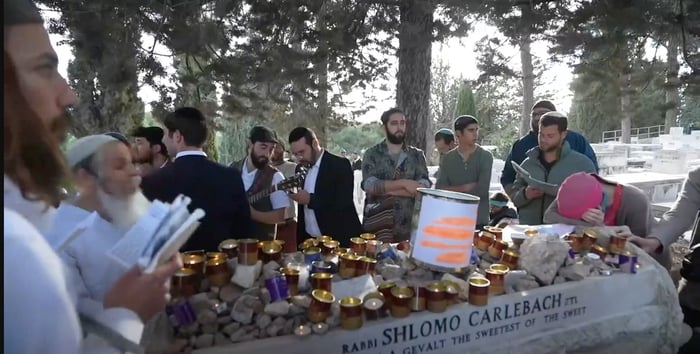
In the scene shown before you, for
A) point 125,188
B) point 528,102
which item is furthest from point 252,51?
point 528,102

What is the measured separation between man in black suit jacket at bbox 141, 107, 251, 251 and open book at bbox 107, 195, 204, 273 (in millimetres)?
1522

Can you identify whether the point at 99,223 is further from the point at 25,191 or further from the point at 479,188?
the point at 479,188

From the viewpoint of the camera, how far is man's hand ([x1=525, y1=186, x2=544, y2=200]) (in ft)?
11.3

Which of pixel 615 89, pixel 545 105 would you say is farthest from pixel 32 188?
pixel 615 89

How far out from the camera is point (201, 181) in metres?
2.37

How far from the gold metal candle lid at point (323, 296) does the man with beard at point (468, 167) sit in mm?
2425

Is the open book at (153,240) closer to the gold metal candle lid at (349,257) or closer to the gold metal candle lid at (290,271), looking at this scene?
the gold metal candle lid at (290,271)

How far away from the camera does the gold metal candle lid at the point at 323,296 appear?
171 centimetres

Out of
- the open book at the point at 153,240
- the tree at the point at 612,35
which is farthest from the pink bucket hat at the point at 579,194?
the open book at the point at 153,240

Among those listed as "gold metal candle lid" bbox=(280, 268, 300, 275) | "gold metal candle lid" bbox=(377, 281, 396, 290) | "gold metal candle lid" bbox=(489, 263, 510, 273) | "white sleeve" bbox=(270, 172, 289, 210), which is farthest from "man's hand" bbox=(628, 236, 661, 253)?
"white sleeve" bbox=(270, 172, 289, 210)

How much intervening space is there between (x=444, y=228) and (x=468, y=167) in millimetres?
2272

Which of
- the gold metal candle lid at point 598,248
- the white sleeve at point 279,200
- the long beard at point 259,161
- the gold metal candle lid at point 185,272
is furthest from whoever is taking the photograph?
the long beard at point 259,161

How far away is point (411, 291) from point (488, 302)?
14.4 inches

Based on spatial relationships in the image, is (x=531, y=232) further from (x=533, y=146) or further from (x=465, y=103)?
(x=465, y=103)
